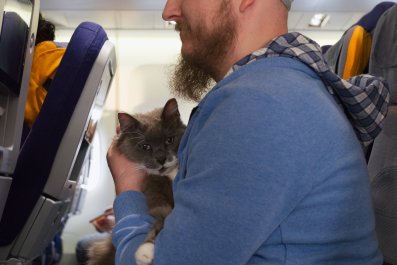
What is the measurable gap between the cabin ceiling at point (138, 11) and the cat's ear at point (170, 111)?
206cm

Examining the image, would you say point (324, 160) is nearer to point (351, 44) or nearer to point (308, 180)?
point (308, 180)

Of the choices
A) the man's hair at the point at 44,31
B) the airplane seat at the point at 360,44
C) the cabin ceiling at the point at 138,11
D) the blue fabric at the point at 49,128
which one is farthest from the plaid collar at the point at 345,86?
the cabin ceiling at the point at 138,11

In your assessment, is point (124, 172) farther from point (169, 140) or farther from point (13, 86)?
point (13, 86)

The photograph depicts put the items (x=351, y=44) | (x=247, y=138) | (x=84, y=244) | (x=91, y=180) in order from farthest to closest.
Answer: (x=91, y=180), (x=84, y=244), (x=351, y=44), (x=247, y=138)

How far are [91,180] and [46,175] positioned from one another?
8.80 feet

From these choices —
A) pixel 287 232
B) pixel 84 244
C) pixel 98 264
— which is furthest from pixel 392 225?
pixel 84 244

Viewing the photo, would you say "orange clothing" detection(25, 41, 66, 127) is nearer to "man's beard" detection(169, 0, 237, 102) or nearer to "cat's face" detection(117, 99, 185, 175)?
"cat's face" detection(117, 99, 185, 175)

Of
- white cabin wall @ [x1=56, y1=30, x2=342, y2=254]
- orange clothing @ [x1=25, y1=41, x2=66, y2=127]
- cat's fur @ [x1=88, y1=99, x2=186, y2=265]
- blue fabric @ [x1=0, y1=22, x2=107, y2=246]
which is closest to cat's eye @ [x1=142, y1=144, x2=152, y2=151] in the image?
cat's fur @ [x1=88, y1=99, x2=186, y2=265]

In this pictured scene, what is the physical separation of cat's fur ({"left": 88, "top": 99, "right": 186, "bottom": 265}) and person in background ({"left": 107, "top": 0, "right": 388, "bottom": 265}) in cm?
33

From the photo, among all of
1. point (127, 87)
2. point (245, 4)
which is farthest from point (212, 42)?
point (127, 87)

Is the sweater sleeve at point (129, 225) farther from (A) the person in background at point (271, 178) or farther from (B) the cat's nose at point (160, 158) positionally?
(B) the cat's nose at point (160, 158)

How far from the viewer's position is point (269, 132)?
0.60m

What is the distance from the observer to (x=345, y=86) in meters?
0.81

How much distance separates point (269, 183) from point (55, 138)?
0.91 metres
